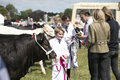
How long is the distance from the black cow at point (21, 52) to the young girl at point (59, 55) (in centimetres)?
37

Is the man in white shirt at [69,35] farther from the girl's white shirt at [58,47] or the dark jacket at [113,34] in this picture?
the dark jacket at [113,34]

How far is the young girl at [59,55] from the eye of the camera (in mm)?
4368

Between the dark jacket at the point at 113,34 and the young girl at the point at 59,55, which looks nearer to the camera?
the dark jacket at the point at 113,34

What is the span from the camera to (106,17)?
4.31m

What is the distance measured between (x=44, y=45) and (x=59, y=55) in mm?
613

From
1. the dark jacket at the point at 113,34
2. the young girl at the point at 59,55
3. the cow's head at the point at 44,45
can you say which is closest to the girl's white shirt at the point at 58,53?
the young girl at the point at 59,55

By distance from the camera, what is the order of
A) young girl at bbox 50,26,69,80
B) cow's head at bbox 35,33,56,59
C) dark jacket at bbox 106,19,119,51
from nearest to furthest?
cow's head at bbox 35,33,56,59 < dark jacket at bbox 106,19,119,51 < young girl at bbox 50,26,69,80

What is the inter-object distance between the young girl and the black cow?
1.20 feet

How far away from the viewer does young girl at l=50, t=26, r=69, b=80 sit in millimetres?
4368

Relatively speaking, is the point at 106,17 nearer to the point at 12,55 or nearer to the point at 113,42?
the point at 113,42

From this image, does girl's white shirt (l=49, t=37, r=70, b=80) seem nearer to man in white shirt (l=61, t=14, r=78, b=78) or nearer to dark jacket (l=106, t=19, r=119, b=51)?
man in white shirt (l=61, t=14, r=78, b=78)

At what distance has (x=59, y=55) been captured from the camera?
14.7 ft

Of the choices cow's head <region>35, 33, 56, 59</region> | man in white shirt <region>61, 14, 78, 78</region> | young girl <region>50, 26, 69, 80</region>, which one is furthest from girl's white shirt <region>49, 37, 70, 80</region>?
Result: man in white shirt <region>61, 14, 78, 78</region>

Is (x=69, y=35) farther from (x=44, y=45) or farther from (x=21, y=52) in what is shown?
(x=21, y=52)
